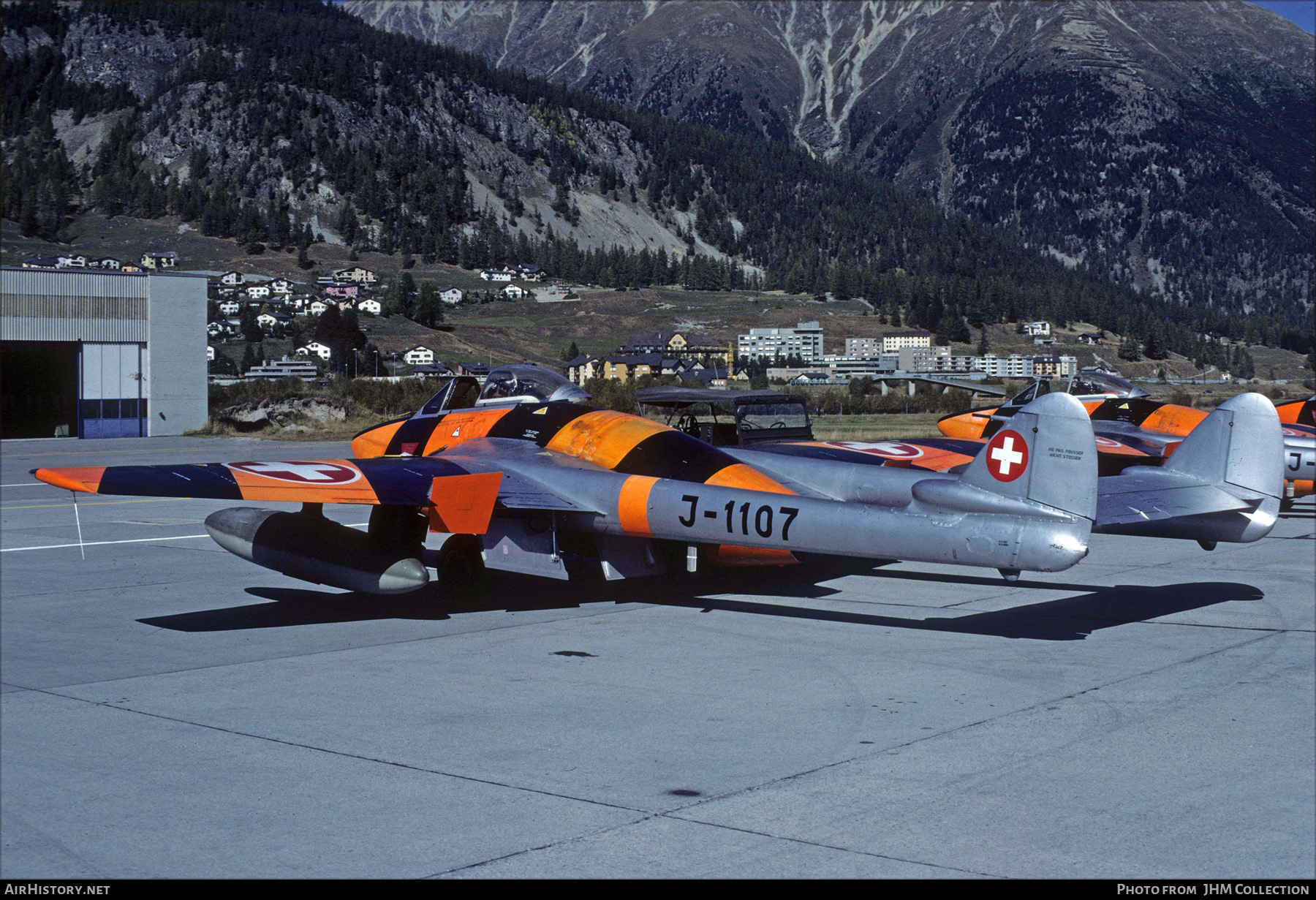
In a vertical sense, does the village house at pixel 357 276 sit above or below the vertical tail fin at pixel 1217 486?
above

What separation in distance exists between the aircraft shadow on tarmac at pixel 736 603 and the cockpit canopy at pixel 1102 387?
35.7ft

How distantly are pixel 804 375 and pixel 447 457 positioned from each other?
95237mm

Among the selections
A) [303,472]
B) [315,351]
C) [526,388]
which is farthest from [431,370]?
[303,472]

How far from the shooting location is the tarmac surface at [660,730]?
17.8ft

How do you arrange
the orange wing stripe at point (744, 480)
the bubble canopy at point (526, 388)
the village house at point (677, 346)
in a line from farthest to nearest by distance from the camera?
the village house at point (677, 346) < the bubble canopy at point (526, 388) < the orange wing stripe at point (744, 480)

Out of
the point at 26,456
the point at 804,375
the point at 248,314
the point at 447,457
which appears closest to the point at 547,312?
the point at 248,314

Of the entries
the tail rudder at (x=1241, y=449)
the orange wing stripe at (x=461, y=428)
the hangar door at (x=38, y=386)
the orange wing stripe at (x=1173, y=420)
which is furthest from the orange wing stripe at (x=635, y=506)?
the hangar door at (x=38, y=386)

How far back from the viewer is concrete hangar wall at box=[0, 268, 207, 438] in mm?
58875

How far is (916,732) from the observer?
7.55m

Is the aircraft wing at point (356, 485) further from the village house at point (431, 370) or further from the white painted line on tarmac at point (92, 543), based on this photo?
the village house at point (431, 370)

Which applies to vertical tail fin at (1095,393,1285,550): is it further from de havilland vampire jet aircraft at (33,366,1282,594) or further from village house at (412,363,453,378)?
village house at (412,363,453,378)

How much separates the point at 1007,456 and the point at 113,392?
200 feet

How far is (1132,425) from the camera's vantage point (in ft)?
75.0

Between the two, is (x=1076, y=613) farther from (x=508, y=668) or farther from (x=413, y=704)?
(x=413, y=704)
